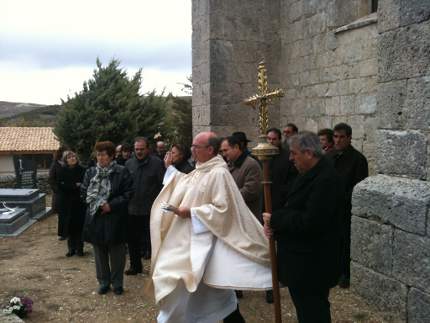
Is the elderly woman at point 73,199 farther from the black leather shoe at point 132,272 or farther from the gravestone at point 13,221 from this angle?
the gravestone at point 13,221

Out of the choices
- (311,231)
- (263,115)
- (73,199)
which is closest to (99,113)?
(73,199)

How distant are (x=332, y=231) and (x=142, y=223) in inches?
158

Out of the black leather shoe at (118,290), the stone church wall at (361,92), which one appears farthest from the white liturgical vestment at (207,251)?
the black leather shoe at (118,290)

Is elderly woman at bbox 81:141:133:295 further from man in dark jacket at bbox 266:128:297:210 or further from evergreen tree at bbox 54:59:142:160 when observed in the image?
evergreen tree at bbox 54:59:142:160

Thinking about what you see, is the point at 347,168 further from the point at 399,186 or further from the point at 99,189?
the point at 99,189

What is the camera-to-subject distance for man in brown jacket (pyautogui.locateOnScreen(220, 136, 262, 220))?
5.21 m

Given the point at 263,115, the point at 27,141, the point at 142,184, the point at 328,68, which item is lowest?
the point at 27,141

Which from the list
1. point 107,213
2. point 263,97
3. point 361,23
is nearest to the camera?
point 263,97

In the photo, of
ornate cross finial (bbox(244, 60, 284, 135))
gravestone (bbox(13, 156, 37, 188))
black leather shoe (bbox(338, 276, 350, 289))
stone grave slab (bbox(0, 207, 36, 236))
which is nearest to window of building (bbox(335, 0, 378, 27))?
black leather shoe (bbox(338, 276, 350, 289))

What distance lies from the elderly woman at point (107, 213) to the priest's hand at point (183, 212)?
65.4 inches

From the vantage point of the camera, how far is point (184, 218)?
3980mm

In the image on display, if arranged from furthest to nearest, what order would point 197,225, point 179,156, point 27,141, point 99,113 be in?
point 27,141, point 99,113, point 179,156, point 197,225

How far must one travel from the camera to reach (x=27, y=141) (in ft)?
96.4

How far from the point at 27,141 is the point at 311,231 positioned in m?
29.1
